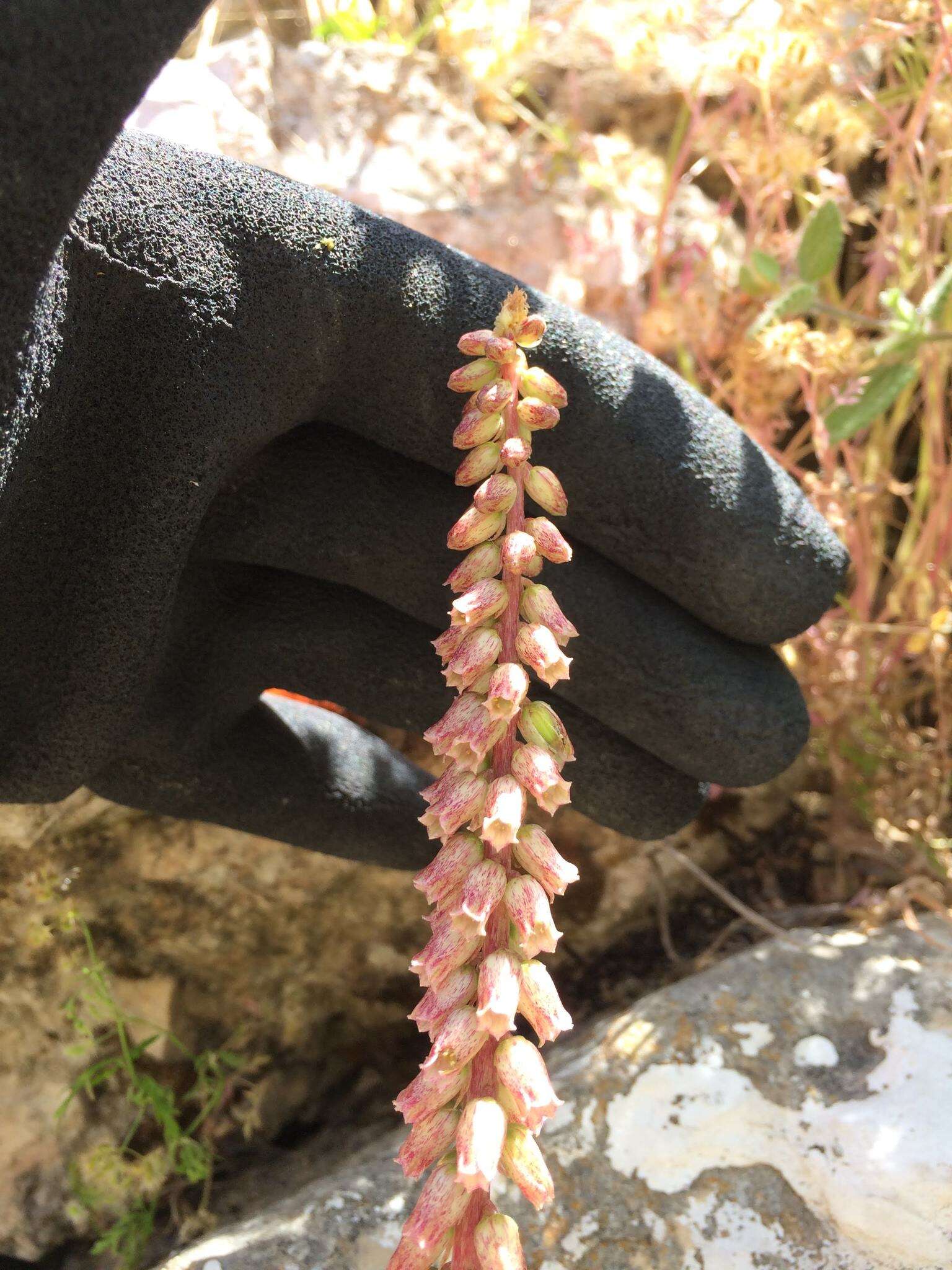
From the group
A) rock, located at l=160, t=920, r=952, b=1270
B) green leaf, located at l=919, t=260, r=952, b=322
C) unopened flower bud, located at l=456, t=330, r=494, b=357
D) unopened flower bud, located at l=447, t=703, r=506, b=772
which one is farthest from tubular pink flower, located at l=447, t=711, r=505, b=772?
green leaf, located at l=919, t=260, r=952, b=322

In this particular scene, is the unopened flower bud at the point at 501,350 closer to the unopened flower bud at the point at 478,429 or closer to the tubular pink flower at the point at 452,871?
the unopened flower bud at the point at 478,429

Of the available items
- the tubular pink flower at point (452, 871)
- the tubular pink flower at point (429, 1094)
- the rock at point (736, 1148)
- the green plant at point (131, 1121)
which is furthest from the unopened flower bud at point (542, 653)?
the green plant at point (131, 1121)

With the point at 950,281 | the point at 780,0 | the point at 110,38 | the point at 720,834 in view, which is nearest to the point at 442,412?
the point at 110,38

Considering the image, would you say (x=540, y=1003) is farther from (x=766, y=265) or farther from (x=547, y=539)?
(x=766, y=265)

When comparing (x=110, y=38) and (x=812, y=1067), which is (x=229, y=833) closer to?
(x=812, y=1067)

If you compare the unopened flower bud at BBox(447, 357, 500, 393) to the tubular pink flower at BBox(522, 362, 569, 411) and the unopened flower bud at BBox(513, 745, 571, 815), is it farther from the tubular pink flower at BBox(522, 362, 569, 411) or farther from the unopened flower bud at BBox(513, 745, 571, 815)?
the unopened flower bud at BBox(513, 745, 571, 815)

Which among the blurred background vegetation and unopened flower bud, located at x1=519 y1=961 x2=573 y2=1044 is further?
the blurred background vegetation
